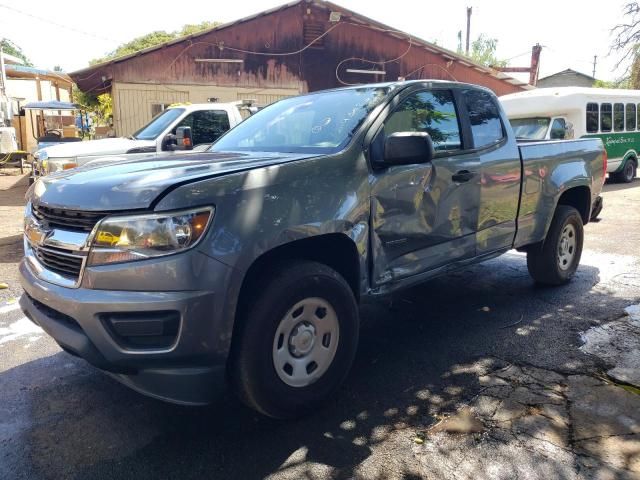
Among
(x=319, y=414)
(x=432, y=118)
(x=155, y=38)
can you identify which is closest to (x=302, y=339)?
(x=319, y=414)

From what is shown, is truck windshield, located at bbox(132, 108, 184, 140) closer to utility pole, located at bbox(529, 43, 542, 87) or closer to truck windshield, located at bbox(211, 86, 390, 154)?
truck windshield, located at bbox(211, 86, 390, 154)

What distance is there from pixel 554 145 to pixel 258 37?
14.4 meters

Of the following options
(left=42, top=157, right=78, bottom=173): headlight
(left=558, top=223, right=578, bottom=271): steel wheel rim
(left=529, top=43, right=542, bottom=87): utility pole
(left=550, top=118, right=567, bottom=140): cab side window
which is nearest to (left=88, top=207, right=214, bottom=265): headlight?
(left=558, top=223, right=578, bottom=271): steel wheel rim

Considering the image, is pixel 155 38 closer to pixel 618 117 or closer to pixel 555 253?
pixel 618 117

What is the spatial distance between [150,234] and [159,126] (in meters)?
7.03

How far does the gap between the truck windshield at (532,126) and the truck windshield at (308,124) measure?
10825 mm

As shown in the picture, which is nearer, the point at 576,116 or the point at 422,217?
the point at 422,217

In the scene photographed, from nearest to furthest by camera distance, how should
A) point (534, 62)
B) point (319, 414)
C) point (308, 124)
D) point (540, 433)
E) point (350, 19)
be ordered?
point (540, 433) → point (319, 414) → point (308, 124) → point (350, 19) → point (534, 62)

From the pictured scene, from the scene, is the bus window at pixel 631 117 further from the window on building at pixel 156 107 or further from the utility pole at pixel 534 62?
the window on building at pixel 156 107

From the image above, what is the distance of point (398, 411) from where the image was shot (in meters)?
3.15

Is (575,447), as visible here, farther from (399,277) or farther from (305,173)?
(305,173)

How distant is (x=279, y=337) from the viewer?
2895 millimetres

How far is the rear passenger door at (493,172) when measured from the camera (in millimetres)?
4250

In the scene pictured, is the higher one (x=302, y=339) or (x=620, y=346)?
(x=302, y=339)
